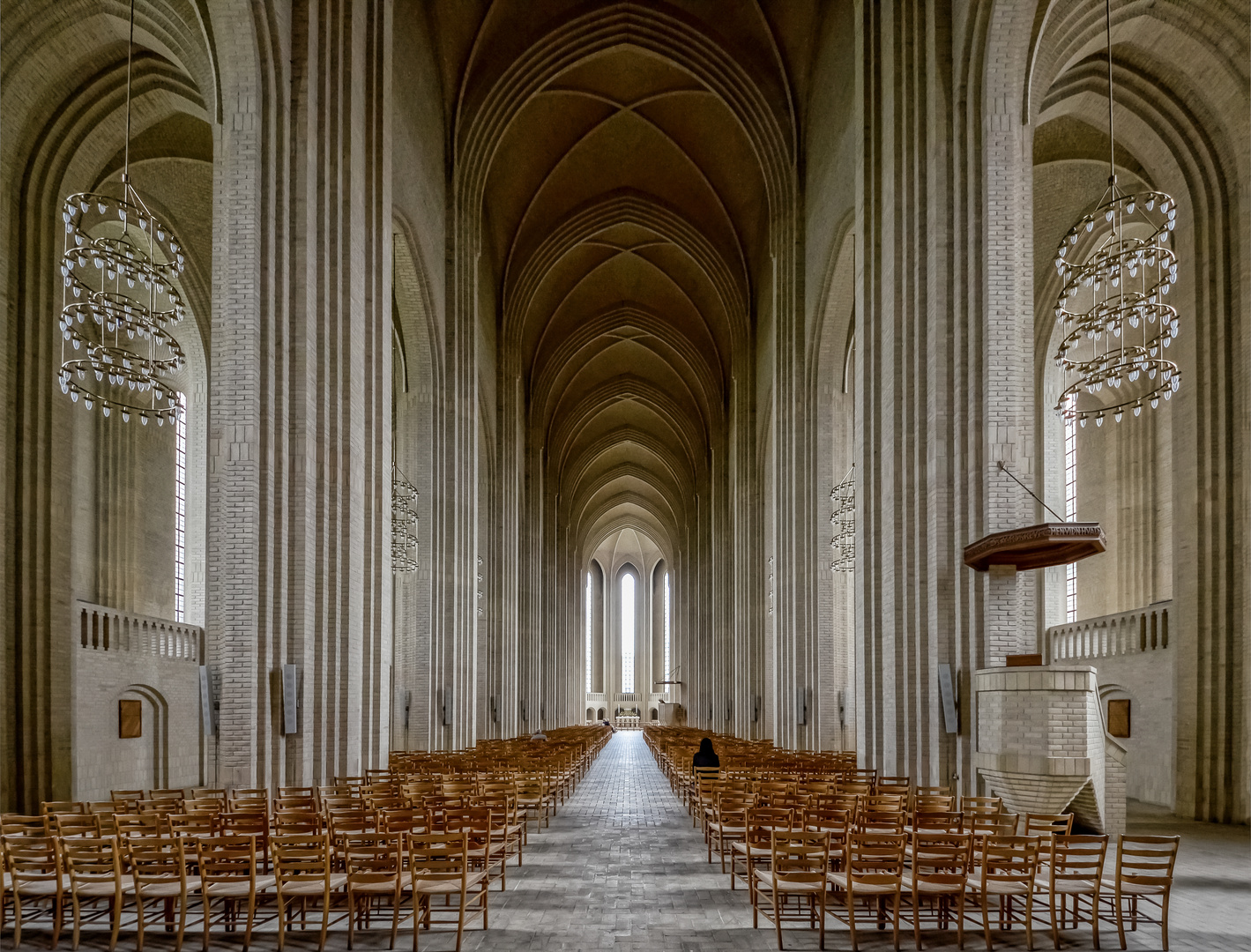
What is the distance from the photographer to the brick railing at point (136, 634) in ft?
67.4

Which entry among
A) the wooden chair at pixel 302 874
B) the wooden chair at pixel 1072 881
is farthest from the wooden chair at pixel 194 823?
the wooden chair at pixel 1072 881

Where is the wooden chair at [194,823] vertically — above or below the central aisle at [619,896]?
above

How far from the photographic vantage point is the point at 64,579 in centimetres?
1922

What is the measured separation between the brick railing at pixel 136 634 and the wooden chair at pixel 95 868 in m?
13.0

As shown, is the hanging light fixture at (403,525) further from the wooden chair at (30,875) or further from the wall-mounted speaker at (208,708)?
the wooden chair at (30,875)

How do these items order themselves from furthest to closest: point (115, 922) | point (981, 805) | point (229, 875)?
point (981, 805)
point (229, 875)
point (115, 922)

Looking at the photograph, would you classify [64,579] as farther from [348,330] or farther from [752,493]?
[752,493]

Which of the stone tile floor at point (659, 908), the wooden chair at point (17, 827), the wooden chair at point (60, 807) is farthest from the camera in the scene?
the wooden chair at point (60, 807)

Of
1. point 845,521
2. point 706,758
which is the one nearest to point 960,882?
point 706,758

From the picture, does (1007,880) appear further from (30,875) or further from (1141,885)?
(30,875)

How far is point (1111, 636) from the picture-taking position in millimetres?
22141

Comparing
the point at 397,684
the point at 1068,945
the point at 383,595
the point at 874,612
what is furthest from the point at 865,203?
the point at 397,684

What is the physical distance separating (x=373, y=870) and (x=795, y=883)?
3.27m

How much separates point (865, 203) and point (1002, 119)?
4726 millimetres
